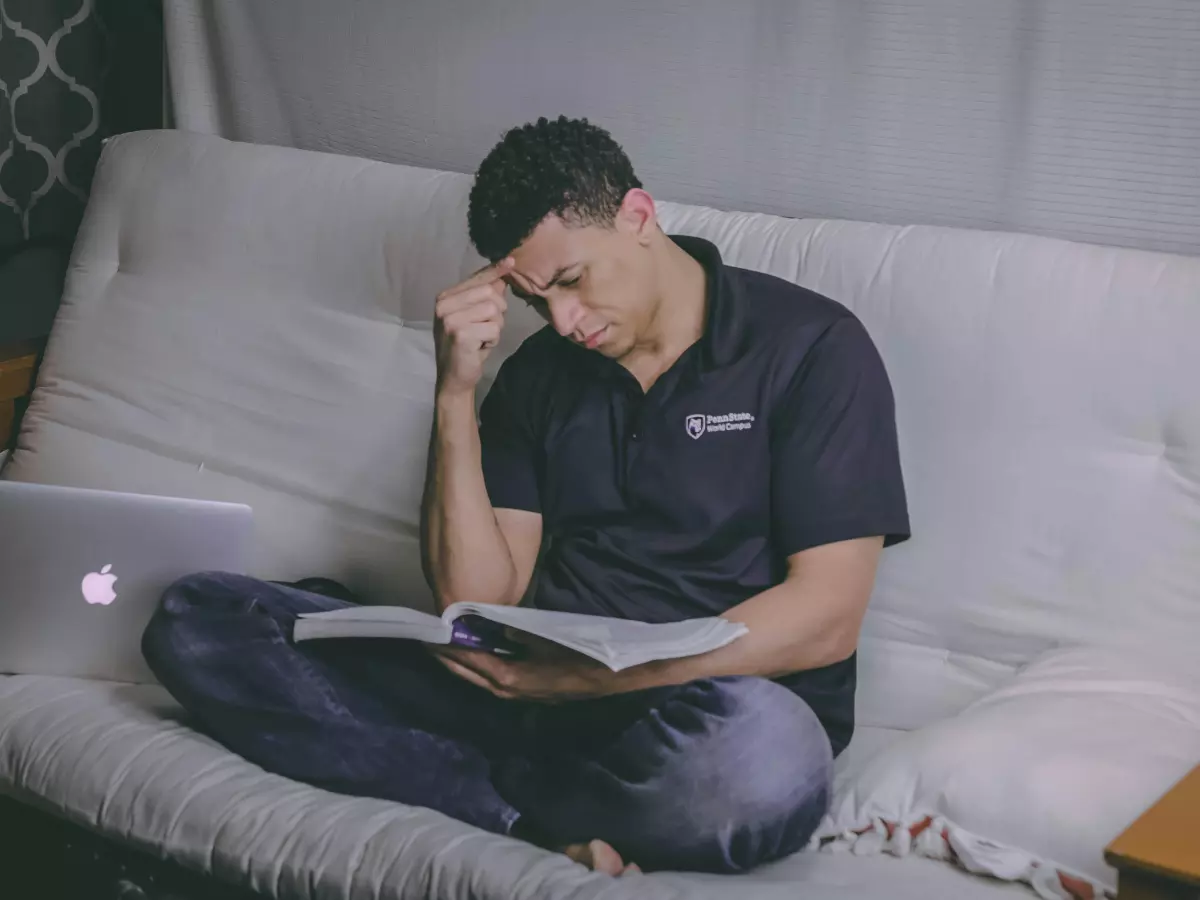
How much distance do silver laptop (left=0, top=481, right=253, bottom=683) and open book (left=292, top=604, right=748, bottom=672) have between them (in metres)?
0.27

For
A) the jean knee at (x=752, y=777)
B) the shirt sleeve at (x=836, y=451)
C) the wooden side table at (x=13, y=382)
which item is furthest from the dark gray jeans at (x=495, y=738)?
the wooden side table at (x=13, y=382)

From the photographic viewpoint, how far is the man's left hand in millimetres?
1441

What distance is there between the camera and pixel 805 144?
193 centimetres

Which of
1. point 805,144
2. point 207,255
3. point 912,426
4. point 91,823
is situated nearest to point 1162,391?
point 912,426

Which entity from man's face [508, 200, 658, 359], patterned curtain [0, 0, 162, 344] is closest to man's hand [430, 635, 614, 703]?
man's face [508, 200, 658, 359]

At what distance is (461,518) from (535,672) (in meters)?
0.23

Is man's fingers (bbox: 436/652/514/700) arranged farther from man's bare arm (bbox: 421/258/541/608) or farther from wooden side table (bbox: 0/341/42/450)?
wooden side table (bbox: 0/341/42/450)

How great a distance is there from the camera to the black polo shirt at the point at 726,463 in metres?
1.49

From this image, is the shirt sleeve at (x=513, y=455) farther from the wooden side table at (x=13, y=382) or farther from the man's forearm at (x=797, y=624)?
the wooden side table at (x=13, y=382)

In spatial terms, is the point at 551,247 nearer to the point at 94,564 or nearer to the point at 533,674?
the point at 533,674

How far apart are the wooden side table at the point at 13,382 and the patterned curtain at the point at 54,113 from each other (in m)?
0.30

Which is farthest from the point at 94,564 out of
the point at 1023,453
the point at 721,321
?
the point at 1023,453

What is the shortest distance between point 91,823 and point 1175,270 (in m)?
1.29

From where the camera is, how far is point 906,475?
1625 millimetres
